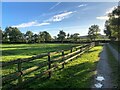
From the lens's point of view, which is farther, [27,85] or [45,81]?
[45,81]

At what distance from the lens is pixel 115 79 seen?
10.6 meters

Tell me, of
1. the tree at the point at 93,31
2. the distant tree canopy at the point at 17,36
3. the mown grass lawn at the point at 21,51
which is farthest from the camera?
the tree at the point at 93,31

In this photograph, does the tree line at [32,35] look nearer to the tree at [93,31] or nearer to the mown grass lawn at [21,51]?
the tree at [93,31]

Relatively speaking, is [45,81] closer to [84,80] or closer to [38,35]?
[84,80]

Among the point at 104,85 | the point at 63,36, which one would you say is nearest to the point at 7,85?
the point at 104,85

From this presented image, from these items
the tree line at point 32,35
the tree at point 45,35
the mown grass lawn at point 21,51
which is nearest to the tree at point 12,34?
the tree line at point 32,35

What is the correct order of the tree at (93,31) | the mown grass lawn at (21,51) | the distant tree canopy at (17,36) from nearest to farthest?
the mown grass lawn at (21,51), the distant tree canopy at (17,36), the tree at (93,31)

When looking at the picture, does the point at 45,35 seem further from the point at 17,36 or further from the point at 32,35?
the point at 17,36

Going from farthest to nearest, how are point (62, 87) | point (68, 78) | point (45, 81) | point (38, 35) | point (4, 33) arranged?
point (38, 35), point (4, 33), point (68, 78), point (45, 81), point (62, 87)

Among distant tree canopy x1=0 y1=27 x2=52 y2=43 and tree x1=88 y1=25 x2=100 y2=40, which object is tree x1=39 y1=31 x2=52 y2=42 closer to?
distant tree canopy x1=0 y1=27 x2=52 y2=43

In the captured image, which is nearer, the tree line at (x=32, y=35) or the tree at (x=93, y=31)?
the tree line at (x=32, y=35)

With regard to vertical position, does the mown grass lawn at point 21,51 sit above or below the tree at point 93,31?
below

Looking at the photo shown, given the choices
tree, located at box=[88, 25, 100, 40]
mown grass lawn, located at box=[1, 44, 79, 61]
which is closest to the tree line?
tree, located at box=[88, 25, 100, 40]

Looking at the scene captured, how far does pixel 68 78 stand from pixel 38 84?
1.95 meters
